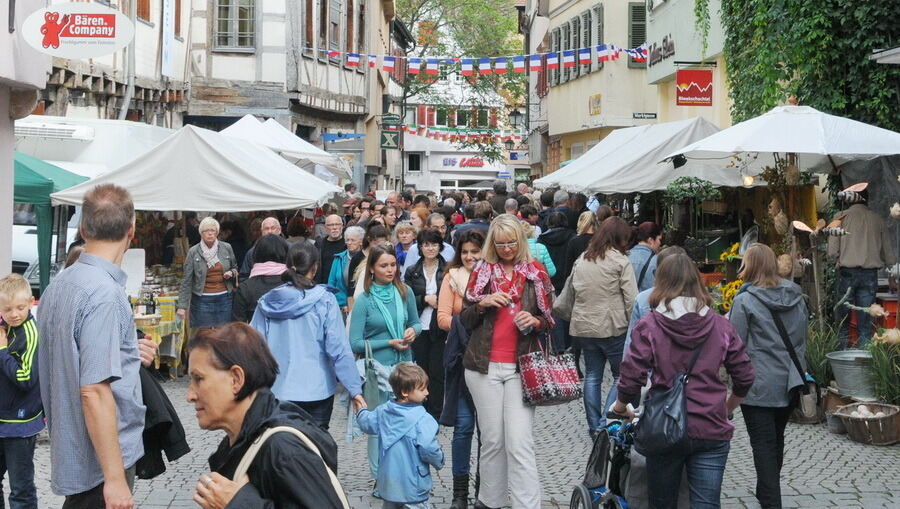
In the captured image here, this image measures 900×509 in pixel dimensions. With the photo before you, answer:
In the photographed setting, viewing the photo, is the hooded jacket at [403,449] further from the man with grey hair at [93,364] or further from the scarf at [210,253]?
the scarf at [210,253]

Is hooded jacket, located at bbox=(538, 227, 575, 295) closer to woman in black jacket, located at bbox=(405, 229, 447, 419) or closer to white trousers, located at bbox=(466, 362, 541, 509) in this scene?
woman in black jacket, located at bbox=(405, 229, 447, 419)

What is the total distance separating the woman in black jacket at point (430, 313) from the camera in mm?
9227

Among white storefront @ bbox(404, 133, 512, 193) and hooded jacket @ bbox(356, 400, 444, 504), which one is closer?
hooded jacket @ bbox(356, 400, 444, 504)

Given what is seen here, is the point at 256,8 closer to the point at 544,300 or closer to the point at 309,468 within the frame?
the point at 544,300

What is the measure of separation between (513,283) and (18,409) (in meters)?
2.67

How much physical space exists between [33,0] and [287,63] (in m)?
16.2

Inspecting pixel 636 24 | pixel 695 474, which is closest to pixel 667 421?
pixel 695 474

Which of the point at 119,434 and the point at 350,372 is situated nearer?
the point at 119,434

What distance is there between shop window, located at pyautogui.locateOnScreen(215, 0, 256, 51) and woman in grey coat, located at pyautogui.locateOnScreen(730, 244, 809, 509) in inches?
796

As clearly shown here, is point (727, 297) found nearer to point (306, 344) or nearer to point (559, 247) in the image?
point (559, 247)

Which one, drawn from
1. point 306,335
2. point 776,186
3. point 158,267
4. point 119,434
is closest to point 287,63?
point 158,267

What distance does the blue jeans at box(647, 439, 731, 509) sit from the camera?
A: 19.5 ft

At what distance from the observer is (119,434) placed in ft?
14.9

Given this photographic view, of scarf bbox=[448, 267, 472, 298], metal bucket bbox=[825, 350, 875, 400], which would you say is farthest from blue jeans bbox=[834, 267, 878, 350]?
scarf bbox=[448, 267, 472, 298]
